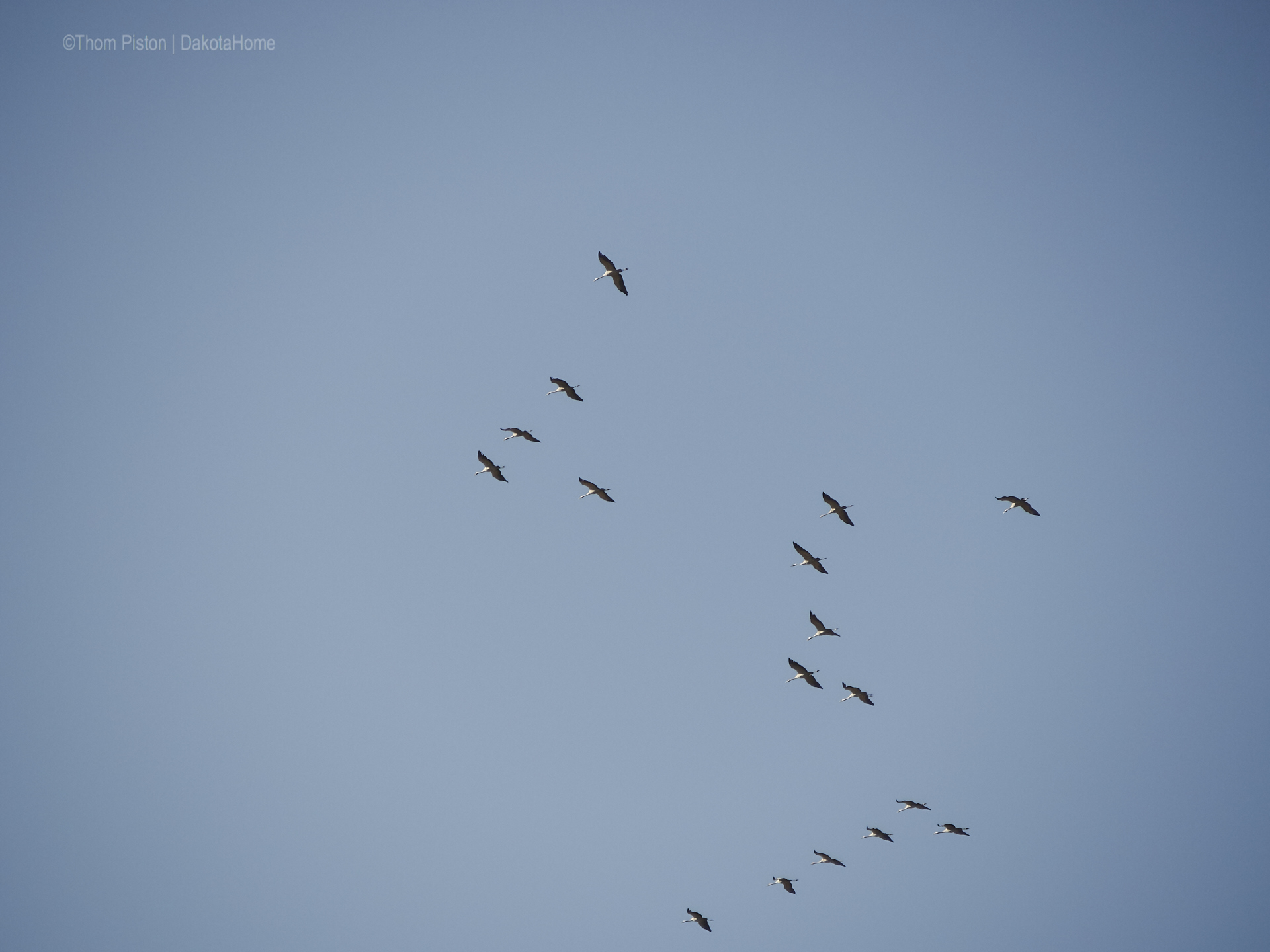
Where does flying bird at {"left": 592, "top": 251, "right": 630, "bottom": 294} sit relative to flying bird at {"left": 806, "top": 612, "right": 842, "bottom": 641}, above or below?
above

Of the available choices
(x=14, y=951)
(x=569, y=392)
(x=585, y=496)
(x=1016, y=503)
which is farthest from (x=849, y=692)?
(x=14, y=951)

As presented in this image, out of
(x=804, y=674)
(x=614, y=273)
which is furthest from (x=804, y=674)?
(x=614, y=273)

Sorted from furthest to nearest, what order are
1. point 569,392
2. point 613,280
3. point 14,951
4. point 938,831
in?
1. point 14,951
2. point 938,831
3. point 569,392
4. point 613,280

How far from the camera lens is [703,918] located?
A: 57.3 metres

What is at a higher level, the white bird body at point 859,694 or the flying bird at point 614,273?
the flying bird at point 614,273

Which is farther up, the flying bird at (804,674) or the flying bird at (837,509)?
the flying bird at (837,509)

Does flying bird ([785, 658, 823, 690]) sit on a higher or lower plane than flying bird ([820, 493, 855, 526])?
lower

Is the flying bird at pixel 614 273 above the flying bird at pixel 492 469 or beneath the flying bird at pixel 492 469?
above

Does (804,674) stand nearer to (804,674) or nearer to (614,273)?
(804,674)

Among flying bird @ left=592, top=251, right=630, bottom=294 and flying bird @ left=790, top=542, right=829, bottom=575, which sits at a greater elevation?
flying bird @ left=592, top=251, right=630, bottom=294

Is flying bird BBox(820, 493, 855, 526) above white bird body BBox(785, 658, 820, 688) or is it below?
above

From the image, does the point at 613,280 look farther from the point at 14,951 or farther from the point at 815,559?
the point at 14,951

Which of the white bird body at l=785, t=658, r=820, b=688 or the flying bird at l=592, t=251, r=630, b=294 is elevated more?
the flying bird at l=592, t=251, r=630, b=294

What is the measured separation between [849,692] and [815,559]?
7.10 m
